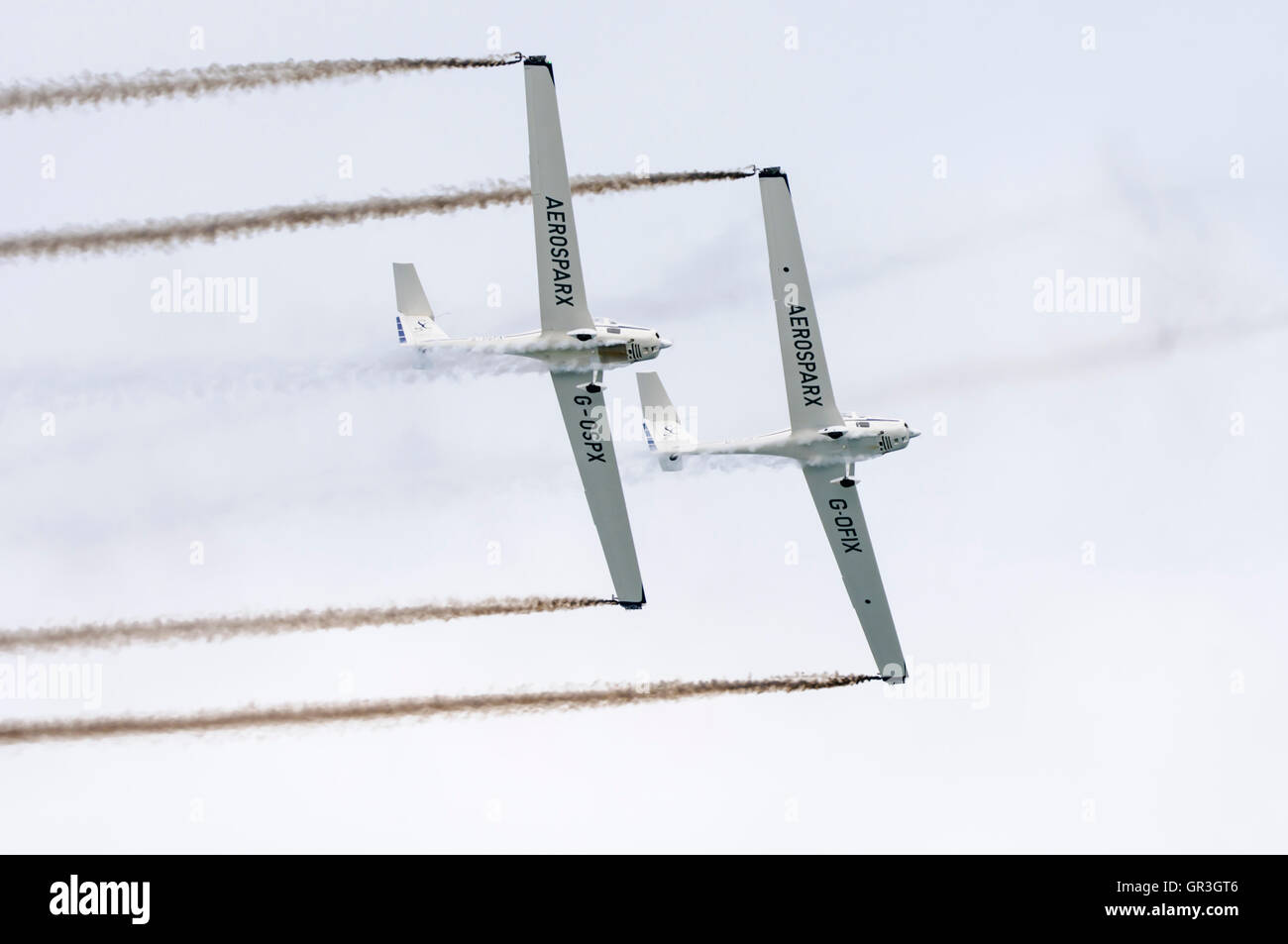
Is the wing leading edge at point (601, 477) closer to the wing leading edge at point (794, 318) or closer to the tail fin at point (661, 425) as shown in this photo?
the tail fin at point (661, 425)

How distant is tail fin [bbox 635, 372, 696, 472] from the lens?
75562 mm

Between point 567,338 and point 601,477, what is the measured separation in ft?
13.7

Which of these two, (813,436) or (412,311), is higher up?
(412,311)

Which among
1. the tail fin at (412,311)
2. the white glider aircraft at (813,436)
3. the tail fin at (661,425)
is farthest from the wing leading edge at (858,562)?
the tail fin at (412,311)

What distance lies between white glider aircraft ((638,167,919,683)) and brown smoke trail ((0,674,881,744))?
6.67ft

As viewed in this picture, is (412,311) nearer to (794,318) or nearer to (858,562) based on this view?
(794,318)

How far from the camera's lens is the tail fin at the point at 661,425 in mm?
75562

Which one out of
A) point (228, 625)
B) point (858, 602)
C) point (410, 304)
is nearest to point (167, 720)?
point (228, 625)

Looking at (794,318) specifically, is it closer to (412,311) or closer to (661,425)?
(661,425)

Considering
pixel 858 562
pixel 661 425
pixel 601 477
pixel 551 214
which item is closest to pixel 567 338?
pixel 551 214

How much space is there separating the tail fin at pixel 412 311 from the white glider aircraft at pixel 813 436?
230 inches

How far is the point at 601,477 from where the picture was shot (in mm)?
74125

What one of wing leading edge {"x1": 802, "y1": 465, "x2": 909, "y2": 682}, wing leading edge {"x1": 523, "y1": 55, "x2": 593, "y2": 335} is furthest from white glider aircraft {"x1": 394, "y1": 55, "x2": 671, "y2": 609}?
wing leading edge {"x1": 802, "y1": 465, "x2": 909, "y2": 682}

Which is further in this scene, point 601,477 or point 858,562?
point 858,562
